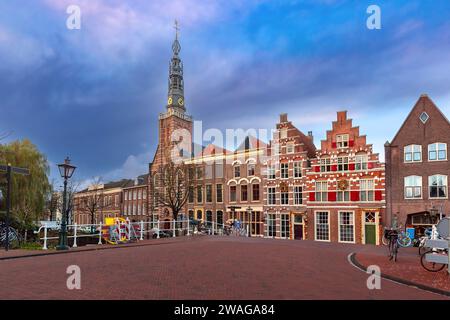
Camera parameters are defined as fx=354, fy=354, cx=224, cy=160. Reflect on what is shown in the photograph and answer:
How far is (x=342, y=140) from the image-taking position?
33.5 m

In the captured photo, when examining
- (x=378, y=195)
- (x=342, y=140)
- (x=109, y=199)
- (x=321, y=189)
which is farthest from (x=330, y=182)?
(x=109, y=199)

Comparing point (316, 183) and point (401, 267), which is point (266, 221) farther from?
point (401, 267)

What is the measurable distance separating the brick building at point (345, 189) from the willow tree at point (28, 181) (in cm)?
2341

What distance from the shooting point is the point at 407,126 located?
29.9 metres

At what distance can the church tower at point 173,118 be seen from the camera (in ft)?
178

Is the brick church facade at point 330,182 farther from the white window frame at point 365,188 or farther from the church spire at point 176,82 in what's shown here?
the church spire at point 176,82

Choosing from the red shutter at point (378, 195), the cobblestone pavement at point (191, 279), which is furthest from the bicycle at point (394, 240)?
the red shutter at point (378, 195)

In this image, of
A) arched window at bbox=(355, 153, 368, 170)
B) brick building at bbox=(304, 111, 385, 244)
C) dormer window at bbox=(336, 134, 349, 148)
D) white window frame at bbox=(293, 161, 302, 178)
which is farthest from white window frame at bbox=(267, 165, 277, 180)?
arched window at bbox=(355, 153, 368, 170)

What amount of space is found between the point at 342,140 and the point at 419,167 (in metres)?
7.02

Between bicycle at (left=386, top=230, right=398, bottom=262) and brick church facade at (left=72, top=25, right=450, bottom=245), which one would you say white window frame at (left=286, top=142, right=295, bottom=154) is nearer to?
brick church facade at (left=72, top=25, right=450, bottom=245)

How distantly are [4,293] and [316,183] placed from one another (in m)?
30.4

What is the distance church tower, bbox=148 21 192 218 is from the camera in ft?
178

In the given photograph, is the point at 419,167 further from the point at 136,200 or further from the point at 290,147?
the point at 136,200
